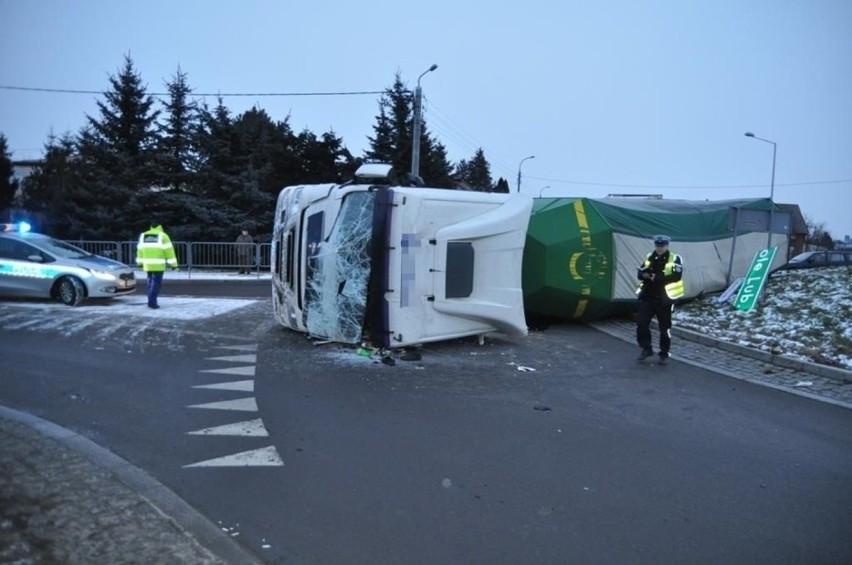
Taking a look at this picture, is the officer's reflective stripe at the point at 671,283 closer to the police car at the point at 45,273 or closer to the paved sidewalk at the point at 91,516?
the paved sidewalk at the point at 91,516

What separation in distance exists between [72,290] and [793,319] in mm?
13453

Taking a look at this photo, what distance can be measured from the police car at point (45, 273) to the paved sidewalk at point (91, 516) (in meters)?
8.59

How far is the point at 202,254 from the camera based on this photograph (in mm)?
21188

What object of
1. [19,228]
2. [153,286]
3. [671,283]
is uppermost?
[19,228]

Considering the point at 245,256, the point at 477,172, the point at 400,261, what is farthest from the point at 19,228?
the point at 477,172

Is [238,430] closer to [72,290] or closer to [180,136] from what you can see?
[72,290]

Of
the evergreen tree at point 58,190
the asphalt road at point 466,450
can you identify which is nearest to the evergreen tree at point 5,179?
the evergreen tree at point 58,190

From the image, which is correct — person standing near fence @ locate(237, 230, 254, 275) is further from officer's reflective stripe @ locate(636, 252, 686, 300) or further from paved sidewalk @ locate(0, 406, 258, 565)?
paved sidewalk @ locate(0, 406, 258, 565)

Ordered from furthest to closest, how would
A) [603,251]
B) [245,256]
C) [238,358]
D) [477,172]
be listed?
[477,172]
[245,256]
[603,251]
[238,358]

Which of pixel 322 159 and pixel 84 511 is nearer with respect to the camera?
pixel 84 511

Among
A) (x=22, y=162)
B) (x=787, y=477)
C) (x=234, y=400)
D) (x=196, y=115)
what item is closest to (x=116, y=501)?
(x=234, y=400)

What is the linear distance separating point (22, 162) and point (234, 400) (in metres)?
63.9

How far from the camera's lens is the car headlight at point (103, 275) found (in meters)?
12.3

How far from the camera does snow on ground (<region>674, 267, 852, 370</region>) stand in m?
8.89
